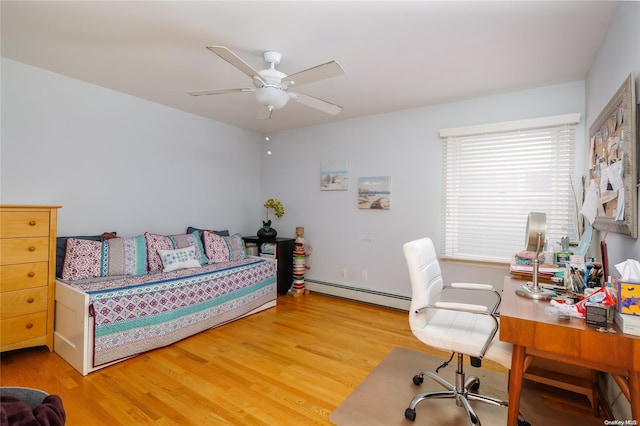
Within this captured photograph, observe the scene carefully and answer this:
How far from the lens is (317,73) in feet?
6.38

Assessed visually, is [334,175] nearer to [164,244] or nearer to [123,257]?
[164,244]

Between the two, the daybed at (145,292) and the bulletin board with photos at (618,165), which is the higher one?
the bulletin board with photos at (618,165)

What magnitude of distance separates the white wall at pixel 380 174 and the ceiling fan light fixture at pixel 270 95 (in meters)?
1.95

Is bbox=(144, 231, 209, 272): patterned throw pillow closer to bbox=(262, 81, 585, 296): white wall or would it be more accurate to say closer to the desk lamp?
bbox=(262, 81, 585, 296): white wall

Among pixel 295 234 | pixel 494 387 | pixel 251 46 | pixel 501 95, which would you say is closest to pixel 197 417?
pixel 494 387

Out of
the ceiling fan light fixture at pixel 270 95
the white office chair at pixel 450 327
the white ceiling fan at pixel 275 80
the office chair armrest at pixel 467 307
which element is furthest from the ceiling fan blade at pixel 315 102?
the office chair armrest at pixel 467 307

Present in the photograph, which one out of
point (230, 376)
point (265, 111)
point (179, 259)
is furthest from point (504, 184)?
point (179, 259)

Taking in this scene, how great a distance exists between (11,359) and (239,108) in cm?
314

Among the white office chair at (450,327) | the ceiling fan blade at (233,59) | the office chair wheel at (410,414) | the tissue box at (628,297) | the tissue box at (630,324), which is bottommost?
the office chair wheel at (410,414)

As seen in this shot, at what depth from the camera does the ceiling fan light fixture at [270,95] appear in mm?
2184

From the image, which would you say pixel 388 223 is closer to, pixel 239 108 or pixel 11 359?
pixel 239 108

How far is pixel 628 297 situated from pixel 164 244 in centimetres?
362

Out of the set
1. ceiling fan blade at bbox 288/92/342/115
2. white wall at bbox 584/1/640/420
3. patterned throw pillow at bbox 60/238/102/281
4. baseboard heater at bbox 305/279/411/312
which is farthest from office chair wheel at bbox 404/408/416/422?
patterned throw pillow at bbox 60/238/102/281

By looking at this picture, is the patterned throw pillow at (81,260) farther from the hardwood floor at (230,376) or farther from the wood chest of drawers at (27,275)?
the hardwood floor at (230,376)
